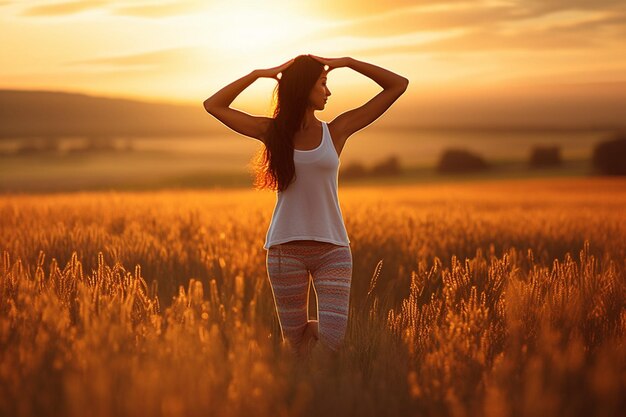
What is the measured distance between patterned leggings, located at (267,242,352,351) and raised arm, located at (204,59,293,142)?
739 mm

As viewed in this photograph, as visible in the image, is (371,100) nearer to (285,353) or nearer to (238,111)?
(238,111)

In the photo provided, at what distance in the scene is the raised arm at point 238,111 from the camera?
5387 millimetres

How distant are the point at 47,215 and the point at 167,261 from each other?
4.12 metres

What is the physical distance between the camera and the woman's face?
522 cm

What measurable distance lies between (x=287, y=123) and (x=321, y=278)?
0.94 m

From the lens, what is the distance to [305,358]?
5.37 meters

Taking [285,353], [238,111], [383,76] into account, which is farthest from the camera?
[383,76]

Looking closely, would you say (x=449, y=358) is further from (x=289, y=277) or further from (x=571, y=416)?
(x=289, y=277)

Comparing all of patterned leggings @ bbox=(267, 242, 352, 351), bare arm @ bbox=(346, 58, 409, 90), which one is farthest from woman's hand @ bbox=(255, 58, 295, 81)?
patterned leggings @ bbox=(267, 242, 352, 351)

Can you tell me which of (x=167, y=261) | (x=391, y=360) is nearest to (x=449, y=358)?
(x=391, y=360)

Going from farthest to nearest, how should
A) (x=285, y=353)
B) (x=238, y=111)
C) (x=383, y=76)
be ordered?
1. (x=383, y=76)
2. (x=238, y=111)
3. (x=285, y=353)

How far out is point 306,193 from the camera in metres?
5.24

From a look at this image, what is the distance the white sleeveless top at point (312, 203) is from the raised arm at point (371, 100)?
0.53ft

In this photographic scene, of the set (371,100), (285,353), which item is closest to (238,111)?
(371,100)
